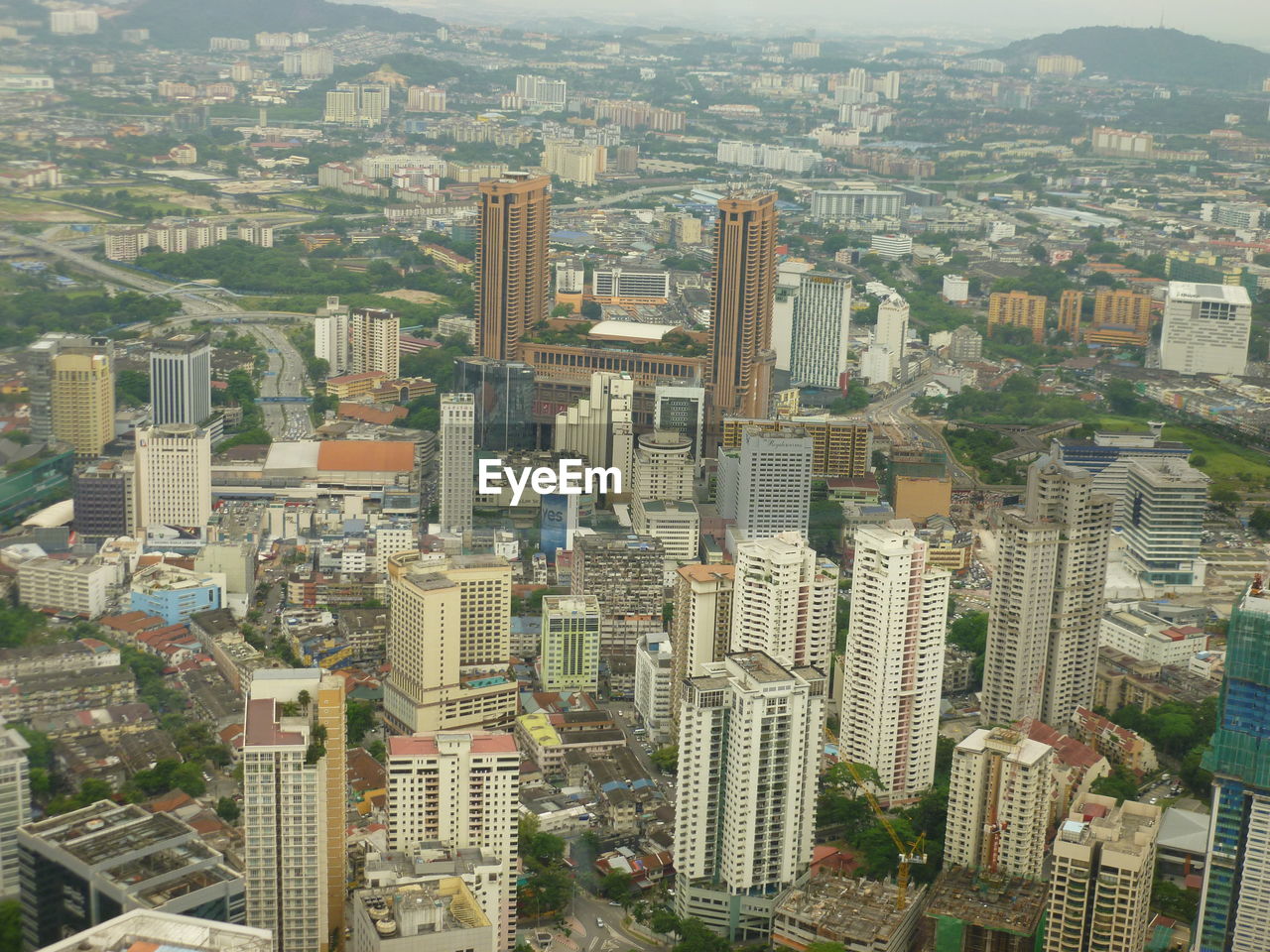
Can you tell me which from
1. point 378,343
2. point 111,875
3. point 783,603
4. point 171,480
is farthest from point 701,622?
point 378,343

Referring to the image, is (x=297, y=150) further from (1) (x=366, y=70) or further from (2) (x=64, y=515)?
(2) (x=64, y=515)

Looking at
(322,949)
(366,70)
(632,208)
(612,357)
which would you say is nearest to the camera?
(322,949)

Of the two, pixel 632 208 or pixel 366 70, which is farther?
pixel 366 70

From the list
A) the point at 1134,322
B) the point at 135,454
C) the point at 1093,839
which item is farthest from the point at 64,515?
the point at 1134,322

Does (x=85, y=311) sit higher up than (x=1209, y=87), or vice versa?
(x=1209, y=87)

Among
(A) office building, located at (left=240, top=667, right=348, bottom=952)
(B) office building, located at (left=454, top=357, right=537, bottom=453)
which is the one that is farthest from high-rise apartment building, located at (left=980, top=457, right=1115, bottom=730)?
(B) office building, located at (left=454, top=357, right=537, bottom=453)

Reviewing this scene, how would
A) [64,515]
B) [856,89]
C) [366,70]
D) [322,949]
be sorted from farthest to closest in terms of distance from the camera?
[856,89] < [366,70] < [64,515] < [322,949]

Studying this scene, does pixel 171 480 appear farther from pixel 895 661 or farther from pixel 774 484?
pixel 895 661
